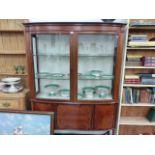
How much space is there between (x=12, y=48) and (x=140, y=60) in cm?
189

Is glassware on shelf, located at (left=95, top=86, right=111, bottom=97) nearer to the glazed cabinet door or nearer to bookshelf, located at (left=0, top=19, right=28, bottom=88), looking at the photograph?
the glazed cabinet door

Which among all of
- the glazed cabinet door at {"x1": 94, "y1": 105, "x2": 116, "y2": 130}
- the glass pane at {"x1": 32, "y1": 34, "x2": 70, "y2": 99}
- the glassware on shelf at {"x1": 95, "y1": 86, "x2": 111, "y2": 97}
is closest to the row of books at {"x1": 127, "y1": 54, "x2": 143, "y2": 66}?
the glassware on shelf at {"x1": 95, "y1": 86, "x2": 111, "y2": 97}

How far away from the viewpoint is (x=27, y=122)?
4.43 feet

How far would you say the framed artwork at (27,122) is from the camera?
1273 millimetres

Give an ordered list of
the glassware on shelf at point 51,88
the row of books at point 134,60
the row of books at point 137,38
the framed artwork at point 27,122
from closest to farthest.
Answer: the framed artwork at point 27,122
the row of books at point 137,38
the row of books at point 134,60
the glassware on shelf at point 51,88

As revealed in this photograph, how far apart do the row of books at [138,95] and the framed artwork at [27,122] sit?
1.18m

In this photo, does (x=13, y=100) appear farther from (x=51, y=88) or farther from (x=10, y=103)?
(x=51, y=88)

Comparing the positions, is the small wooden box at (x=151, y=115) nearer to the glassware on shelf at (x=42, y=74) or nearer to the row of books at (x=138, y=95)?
the row of books at (x=138, y=95)

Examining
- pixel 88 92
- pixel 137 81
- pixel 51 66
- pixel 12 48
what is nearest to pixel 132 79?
pixel 137 81

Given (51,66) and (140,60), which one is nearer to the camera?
(140,60)

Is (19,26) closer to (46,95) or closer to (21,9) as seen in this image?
(46,95)

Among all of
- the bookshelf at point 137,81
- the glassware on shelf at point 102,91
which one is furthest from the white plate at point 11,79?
the bookshelf at point 137,81

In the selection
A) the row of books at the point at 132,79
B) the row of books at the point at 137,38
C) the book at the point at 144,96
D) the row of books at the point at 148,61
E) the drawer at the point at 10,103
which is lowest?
the drawer at the point at 10,103

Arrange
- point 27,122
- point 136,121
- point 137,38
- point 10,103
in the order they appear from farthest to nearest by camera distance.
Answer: point 136,121, point 10,103, point 137,38, point 27,122
